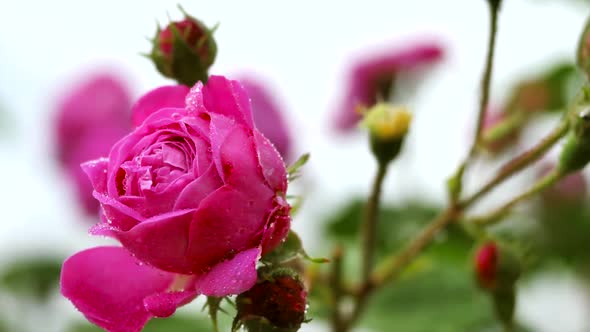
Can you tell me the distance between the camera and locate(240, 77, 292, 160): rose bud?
165 cm

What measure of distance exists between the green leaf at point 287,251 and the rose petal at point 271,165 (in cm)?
7

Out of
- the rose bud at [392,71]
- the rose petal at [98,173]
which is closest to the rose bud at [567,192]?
the rose bud at [392,71]

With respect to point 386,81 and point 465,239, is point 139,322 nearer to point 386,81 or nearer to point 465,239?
point 465,239

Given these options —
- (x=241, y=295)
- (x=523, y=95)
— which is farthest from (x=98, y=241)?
(x=241, y=295)

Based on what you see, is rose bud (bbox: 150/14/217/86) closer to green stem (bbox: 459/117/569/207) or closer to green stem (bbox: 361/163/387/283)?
A: green stem (bbox: 361/163/387/283)

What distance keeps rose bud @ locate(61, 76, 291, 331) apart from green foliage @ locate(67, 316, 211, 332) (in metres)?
0.77

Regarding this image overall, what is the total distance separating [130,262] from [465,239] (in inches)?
40.8

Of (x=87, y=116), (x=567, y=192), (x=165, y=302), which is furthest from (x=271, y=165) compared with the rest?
(x=87, y=116)

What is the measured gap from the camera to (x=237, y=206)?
2.32ft

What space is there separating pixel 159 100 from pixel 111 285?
0.56 feet

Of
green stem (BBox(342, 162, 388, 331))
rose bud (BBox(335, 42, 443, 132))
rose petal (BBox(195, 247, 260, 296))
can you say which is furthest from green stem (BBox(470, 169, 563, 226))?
rose bud (BBox(335, 42, 443, 132))

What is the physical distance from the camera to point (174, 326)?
5.13 feet

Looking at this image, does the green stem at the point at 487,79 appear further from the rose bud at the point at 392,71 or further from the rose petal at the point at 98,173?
the rose bud at the point at 392,71

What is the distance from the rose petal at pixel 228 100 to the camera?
0.75m
